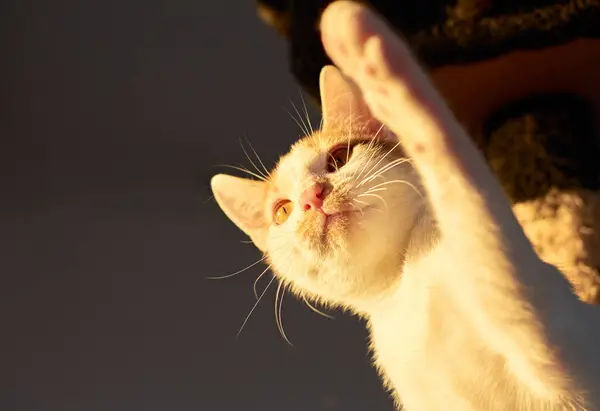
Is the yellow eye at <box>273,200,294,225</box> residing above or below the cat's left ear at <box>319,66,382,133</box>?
below

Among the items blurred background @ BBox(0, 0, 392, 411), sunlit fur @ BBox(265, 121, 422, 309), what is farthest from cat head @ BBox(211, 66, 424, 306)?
blurred background @ BBox(0, 0, 392, 411)

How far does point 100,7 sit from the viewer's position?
122cm

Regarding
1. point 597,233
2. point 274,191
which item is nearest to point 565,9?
point 597,233

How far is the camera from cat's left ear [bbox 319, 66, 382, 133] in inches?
27.6

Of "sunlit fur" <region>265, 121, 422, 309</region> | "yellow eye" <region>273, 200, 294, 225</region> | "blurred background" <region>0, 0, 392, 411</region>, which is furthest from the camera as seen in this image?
"blurred background" <region>0, 0, 392, 411</region>

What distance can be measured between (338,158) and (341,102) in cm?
8

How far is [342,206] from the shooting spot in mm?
589

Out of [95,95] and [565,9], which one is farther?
[95,95]

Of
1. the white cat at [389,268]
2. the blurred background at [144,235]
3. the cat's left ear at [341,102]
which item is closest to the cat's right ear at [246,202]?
the white cat at [389,268]

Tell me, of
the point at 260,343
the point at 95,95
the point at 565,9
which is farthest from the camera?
the point at 260,343

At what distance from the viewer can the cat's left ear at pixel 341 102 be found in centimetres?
70

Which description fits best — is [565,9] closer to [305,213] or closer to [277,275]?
[305,213]

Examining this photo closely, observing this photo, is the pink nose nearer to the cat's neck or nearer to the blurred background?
the cat's neck

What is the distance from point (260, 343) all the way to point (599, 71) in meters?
1.01
